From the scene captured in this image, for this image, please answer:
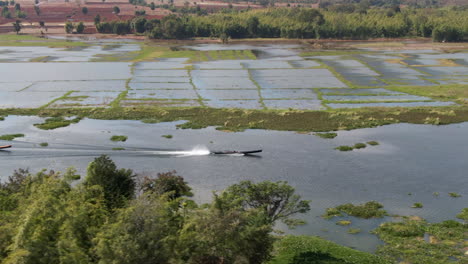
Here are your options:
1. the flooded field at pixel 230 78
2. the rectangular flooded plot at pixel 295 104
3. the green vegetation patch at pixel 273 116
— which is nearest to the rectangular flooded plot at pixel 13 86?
the flooded field at pixel 230 78

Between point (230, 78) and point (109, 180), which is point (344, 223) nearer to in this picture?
point (109, 180)

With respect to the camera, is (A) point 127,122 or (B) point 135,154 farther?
(A) point 127,122

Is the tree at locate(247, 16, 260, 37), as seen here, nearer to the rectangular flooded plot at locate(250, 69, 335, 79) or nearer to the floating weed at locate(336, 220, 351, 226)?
the rectangular flooded plot at locate(250, 69, 335, 79)

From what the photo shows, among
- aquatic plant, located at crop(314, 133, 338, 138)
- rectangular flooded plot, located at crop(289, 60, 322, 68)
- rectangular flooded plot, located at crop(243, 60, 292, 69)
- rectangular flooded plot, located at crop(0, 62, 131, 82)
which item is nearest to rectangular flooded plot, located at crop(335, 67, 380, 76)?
rectangular flooded plot, located at crop(289, 60, 322, 68)

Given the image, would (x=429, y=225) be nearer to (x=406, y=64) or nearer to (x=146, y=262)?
(x=146, y=262)

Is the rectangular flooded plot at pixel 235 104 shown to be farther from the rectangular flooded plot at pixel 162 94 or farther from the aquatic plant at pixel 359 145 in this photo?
the aquatic plant at pixel 359 145

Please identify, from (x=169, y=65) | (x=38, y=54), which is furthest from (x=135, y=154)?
(x=38, y=54)

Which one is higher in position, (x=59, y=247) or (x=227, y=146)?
(x=59, y=247)
